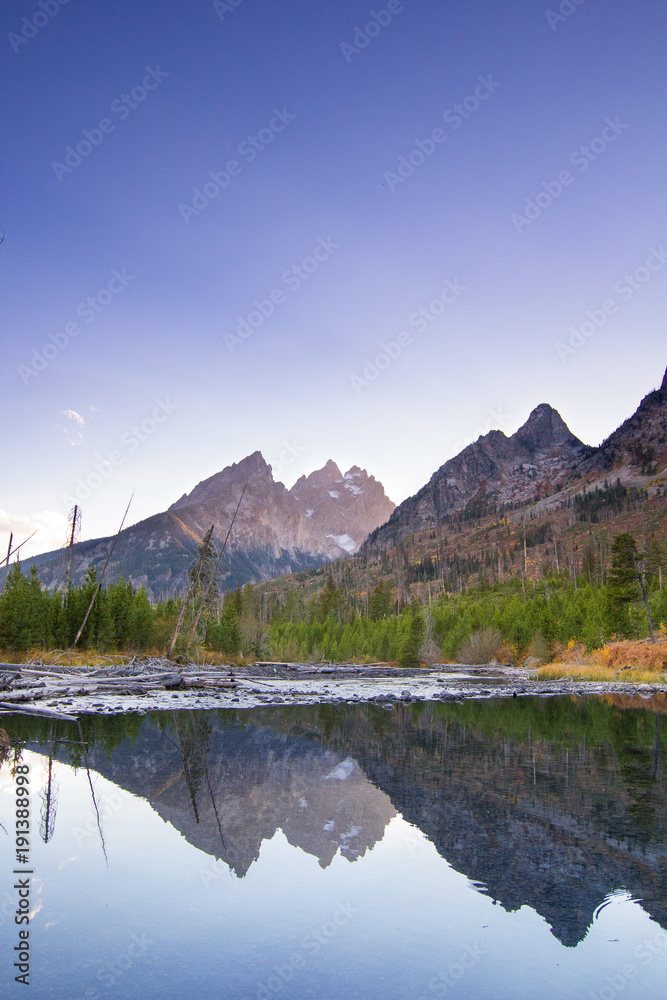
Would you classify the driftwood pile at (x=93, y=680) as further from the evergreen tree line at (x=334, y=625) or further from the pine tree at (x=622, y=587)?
the pine tree at (x=622, y=587)

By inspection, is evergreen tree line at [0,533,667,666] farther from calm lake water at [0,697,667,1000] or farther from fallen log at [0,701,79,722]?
calm lake water at [0,697,667,1000]

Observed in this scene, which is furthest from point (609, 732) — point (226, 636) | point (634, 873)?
point (226, 636)

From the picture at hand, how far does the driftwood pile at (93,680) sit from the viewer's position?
24.5 m

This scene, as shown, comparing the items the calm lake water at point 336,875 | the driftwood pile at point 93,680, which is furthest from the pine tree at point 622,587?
the calm lake water at point 336,875

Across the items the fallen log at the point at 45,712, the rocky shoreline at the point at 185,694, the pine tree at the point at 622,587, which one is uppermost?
the pine tree at the point at 622,587

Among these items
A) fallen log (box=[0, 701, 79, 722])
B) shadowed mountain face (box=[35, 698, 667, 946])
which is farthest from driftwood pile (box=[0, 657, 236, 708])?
shadowed mountain face (box=[35, 698, 667, 946])

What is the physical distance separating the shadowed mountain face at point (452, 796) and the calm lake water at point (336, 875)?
0.15ft

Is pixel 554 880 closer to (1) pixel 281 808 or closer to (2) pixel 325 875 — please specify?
(2) pixel 325 875

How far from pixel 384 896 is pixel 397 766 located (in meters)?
6.99

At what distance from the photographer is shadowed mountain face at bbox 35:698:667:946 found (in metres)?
7.18

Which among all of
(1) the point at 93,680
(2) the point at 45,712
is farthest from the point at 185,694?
(2) the point at 45,712

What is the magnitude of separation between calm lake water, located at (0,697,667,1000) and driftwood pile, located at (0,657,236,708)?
12.2 meters

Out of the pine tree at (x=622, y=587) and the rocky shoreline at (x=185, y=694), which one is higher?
the pine tree at (x=622, y=587)

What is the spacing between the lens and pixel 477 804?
9922 mm
